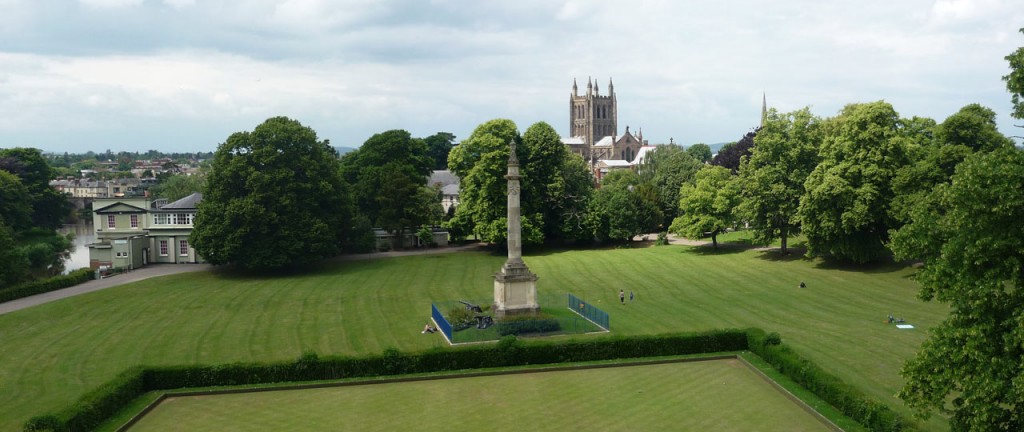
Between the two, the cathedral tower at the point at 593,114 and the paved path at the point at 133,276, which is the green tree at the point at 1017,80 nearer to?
the paved path at the point at 133,276

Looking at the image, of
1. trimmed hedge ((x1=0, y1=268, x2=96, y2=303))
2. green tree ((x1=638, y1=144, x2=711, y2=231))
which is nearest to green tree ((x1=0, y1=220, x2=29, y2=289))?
trimmed hedge ((x1=0, y1=268, x2=96, y2=303))

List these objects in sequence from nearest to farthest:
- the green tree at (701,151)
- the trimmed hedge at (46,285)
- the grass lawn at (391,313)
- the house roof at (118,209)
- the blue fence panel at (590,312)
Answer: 1. the grass lawn at (391,313)
2. the blue fence panel at (590,312)
3. the trimmed hedge at (46,285)
4. the house roof at (118,209)
5. the green tree at (701,151)

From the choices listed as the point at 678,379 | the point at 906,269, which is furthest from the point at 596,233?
the point at 678,379

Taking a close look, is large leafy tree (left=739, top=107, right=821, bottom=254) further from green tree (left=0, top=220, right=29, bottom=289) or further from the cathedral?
the cathedral

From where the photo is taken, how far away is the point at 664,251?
69562 millimetres

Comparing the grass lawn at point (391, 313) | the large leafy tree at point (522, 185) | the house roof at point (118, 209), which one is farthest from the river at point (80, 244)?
the large leafy tree at point (522, 185)

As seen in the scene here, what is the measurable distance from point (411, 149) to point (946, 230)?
72778 mm

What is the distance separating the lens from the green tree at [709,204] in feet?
213

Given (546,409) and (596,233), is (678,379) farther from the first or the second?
(596,233)

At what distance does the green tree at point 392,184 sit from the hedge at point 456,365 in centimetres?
4317

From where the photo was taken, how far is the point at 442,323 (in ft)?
128

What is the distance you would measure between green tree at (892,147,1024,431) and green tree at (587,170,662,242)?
52673 mm

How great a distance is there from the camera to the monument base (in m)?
40.2

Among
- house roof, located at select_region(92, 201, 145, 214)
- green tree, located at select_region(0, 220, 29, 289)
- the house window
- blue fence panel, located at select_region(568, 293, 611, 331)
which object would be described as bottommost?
blue fence panel, located at select_region(568, 293, 611, 331)
